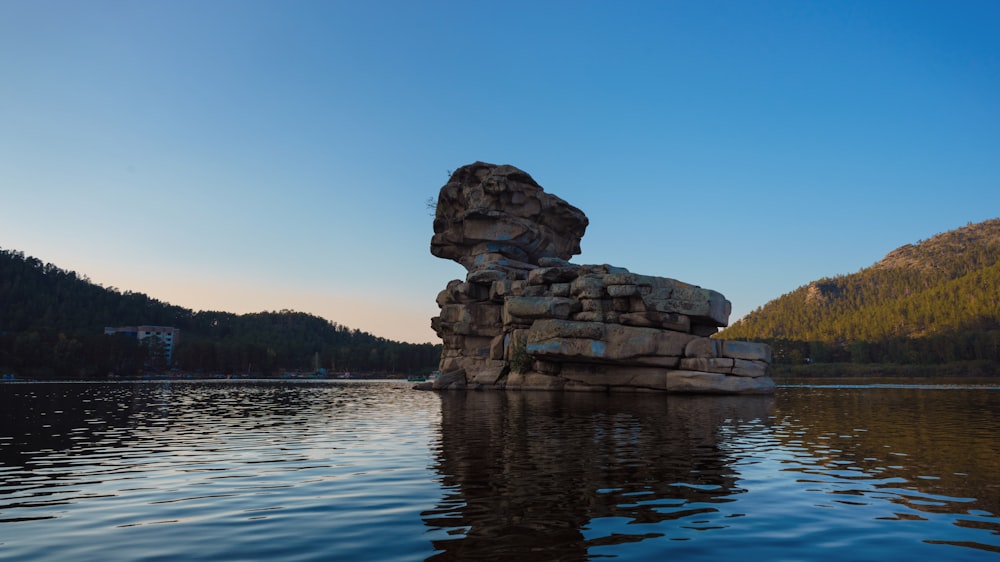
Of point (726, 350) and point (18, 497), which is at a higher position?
point (726, 350)

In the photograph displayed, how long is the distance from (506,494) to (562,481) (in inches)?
78.3

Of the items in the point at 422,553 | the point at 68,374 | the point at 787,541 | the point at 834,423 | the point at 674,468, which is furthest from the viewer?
the point at 68,374

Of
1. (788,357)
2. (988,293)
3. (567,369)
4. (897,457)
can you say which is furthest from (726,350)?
(988,293)

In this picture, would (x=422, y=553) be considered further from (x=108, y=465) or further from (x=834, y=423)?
(x=834, y=423)

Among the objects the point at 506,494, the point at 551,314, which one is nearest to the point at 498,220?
the point at 551,314

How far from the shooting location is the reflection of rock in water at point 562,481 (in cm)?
992

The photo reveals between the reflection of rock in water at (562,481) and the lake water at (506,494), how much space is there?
0.07 meters

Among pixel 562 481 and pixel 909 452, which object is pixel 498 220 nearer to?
pixel 909 452

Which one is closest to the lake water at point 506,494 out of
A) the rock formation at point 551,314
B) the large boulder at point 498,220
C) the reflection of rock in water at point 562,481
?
the reflection of rock in water at point 562,481

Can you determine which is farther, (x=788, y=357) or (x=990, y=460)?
(x=788, y=357)

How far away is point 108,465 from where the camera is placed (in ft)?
60.3

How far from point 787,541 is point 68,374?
563 feet

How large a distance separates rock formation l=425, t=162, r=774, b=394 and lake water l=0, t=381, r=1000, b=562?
33.6m

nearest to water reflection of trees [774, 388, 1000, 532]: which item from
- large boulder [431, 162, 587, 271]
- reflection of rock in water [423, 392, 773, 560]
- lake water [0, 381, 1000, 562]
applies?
lake water [0, 381, 1000, 562]
